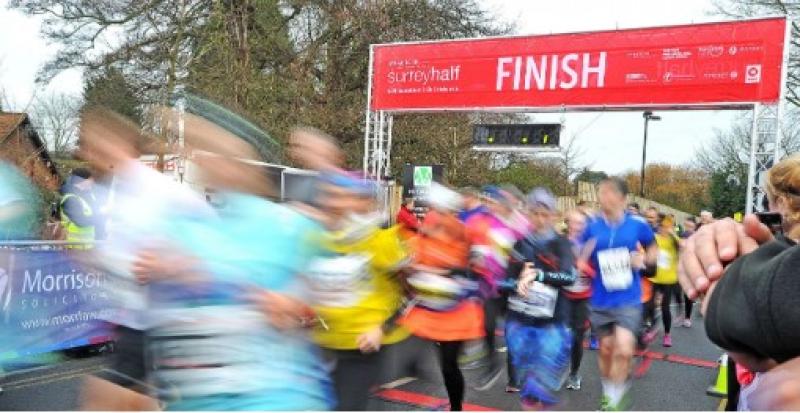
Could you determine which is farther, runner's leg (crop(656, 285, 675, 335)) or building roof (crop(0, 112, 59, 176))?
building roof (crop(0, 112, 59, 176))

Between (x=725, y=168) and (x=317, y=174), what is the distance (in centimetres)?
3917

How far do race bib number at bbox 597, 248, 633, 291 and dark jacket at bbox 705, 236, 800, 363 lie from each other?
15.0ft

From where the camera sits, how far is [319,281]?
356 centimetres

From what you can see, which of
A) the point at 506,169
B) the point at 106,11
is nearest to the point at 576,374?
the point at 106,11

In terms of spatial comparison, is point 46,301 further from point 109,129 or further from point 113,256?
point 113,256

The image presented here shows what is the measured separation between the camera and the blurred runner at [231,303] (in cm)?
223

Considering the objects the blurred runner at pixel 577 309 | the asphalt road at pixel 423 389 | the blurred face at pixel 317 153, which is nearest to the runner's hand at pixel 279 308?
the blurred face at pixel 317 153

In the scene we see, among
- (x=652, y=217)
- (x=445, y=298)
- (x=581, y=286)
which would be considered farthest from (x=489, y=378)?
(x=652, y=217)

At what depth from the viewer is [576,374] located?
21.5ft

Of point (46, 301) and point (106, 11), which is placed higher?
point (106, 11)

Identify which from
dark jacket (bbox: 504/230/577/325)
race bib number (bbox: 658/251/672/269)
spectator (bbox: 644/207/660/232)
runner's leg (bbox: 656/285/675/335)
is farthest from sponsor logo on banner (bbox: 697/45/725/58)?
dark jacket (bbox: 504/230/577/325)

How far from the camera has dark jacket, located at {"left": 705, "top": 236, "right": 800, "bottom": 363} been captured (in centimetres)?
101

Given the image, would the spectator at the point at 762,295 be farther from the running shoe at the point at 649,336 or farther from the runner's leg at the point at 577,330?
the running shoe at the point at 649,336

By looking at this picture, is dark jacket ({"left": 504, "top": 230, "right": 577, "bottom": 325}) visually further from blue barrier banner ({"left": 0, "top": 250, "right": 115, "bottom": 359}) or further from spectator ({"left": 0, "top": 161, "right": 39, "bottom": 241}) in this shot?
spectator ({"left": 0, "top": 161, "right": 39, "bottom": 241})
